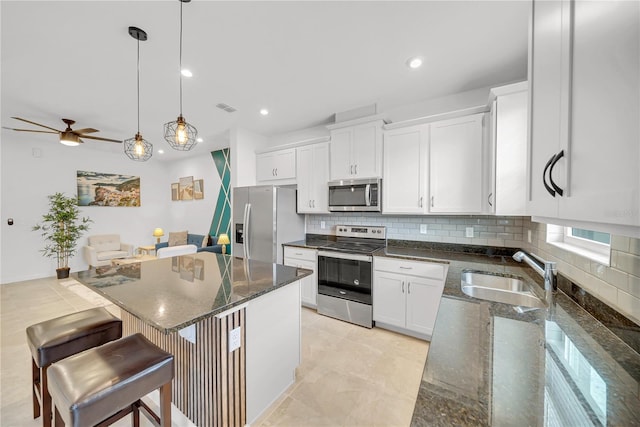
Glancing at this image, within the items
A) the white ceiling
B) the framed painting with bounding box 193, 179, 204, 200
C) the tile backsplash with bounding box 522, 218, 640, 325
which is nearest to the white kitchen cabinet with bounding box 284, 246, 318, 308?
the white ceiling

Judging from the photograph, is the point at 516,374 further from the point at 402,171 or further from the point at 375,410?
the point at 402,171

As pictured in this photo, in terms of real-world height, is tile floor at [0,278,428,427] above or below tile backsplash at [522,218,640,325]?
below

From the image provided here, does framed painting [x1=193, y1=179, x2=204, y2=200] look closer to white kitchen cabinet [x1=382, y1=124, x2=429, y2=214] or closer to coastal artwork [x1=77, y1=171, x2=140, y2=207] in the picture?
coastal artwork [x1=77, y1=171, x2=140, y2=207]

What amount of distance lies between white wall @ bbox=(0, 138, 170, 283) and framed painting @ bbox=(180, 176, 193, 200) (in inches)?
47.9

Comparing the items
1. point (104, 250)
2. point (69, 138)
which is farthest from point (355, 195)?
point (104, 250)

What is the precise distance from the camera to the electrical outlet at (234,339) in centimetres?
138

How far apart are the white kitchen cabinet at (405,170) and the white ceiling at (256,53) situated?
475mm

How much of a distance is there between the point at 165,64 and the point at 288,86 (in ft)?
3.79

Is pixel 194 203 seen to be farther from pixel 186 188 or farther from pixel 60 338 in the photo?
pixel 60 338

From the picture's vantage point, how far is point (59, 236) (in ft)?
15.5

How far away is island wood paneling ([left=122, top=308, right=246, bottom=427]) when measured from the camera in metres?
1.36

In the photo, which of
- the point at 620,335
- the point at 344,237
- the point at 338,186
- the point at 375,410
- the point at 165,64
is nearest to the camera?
the point at 620,335

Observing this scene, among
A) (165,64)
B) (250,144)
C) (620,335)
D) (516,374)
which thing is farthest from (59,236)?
(620,335)

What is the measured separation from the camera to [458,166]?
2.51 metres
